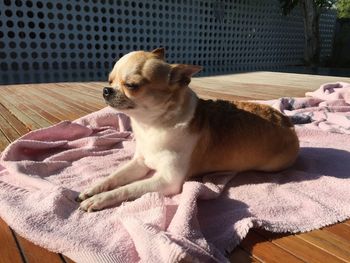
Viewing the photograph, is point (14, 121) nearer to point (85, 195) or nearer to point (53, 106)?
point (53, 106)

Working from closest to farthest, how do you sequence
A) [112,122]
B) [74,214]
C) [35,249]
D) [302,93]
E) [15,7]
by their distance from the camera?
[35,249] < [74,214] < [112,122] < [302,93] < [15,7]

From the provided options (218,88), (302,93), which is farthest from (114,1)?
(302,93)

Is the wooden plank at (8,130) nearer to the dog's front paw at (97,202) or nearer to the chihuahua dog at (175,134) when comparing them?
the chihuahua dog at (175,134)

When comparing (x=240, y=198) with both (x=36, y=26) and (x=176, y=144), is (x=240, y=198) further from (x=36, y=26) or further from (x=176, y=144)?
(x=36, y=26)

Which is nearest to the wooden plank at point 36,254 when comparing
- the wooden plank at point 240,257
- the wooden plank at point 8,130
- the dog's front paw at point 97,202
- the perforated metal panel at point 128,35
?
the dog's front paw at point 97,202

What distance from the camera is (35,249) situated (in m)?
1.44

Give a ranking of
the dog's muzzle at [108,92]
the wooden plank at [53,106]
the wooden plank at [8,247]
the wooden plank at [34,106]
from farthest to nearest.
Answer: the wooden plank at [53,106], the wooden plank at [34,106], the dog's muzzle at [108,92], the wooden plank at [8,247]

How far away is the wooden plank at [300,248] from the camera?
4.65 feet

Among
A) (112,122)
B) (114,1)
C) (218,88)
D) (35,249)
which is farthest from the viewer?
(114,1)

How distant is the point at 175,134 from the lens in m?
2.01

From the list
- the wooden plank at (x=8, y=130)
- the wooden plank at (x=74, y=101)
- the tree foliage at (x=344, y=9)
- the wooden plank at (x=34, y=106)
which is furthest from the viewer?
the tree foliage at (x=344, y=9)

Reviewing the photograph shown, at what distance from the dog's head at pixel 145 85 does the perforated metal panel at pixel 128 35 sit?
5.37 m

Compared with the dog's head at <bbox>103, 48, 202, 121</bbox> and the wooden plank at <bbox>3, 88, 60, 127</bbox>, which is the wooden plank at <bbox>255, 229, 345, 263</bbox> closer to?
the dog's head at <bbox>103, 48, 202, 121</bbox>

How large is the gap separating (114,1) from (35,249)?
810cm
